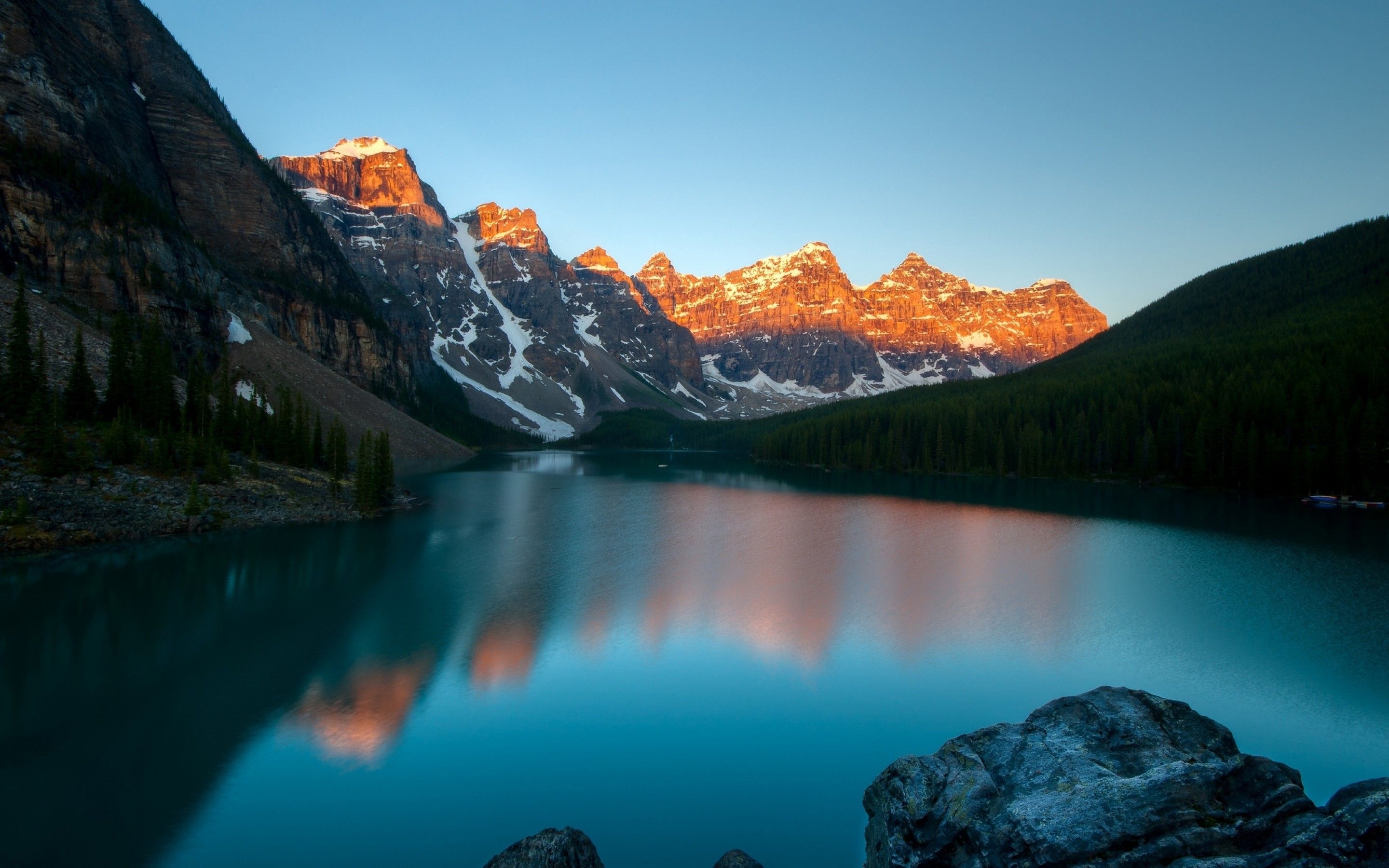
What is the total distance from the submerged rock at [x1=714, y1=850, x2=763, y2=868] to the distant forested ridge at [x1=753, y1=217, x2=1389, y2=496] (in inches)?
2385

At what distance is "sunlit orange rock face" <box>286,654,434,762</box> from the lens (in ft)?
39.9

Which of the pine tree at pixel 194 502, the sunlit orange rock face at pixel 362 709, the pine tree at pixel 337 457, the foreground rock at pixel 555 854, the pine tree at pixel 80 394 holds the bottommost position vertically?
the sunlit orange rock face at pixel 362 709

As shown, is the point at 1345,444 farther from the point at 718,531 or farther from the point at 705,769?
the point at 705,769

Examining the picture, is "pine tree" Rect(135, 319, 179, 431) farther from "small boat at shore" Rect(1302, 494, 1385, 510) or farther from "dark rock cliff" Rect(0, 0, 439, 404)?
"small boat at shore" Rect(1302, 494, 1385, 510)

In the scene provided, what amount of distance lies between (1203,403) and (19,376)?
8019 centimetres

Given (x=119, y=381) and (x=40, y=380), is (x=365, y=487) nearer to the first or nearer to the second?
(x=119, y=381)

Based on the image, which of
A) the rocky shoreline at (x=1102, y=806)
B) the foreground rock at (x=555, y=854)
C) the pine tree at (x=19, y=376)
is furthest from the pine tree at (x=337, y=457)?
the rocky shoreline at (x=1102, y=806)

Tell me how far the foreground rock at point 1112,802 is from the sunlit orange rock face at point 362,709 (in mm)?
9039

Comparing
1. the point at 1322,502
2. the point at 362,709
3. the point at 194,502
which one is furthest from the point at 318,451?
the point at 1322,502

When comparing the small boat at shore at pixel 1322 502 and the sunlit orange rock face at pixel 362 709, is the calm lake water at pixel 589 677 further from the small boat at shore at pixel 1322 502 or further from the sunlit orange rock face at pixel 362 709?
the small boat at shore at pixel 1322 502

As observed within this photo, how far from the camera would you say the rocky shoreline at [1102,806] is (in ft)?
18.9

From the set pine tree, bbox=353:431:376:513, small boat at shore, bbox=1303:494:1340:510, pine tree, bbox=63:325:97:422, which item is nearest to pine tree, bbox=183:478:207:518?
pine tree, bbox=63:325:97:422

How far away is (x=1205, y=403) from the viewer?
5962 cm

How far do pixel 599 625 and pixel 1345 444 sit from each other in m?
57.2
